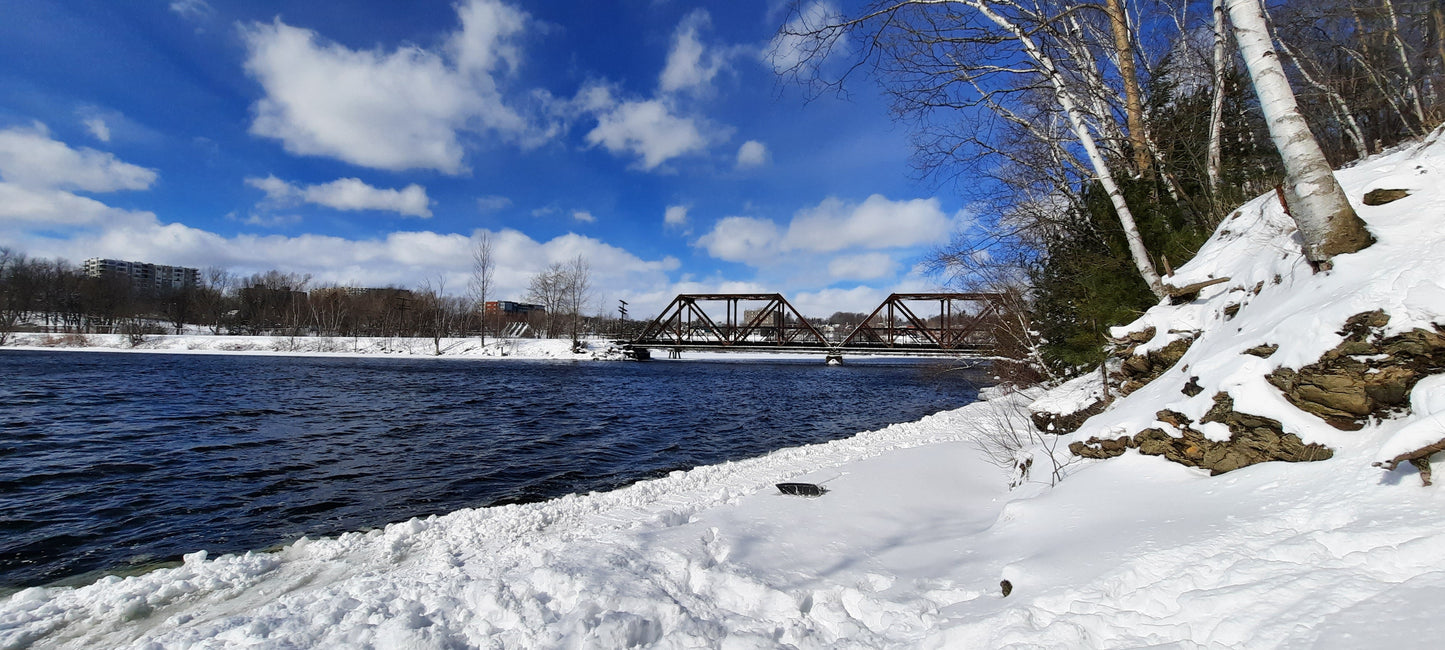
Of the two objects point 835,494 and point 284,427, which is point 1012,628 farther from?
point 284,427

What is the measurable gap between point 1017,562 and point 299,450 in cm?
1189

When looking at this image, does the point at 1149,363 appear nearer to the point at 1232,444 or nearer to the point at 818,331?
the point at 1232,444

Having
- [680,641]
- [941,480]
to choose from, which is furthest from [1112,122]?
[680,641]

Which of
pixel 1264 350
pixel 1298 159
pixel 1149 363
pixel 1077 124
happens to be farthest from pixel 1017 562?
pixel 1077 124

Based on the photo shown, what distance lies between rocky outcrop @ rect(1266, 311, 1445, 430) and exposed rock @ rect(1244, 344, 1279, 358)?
0.36 m

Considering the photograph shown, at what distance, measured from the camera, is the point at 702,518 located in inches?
225

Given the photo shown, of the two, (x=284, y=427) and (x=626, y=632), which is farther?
(x=284, y=427)

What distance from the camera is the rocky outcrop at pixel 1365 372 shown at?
10.1 ft

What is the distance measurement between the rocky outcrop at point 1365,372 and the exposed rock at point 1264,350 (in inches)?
14.3

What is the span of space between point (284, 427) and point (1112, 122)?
17.7 metres

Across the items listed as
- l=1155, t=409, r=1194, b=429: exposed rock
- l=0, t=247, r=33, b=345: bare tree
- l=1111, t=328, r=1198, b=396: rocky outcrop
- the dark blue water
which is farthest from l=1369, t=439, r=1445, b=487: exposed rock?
l=0, t=247, r=33, b=345: bare tree

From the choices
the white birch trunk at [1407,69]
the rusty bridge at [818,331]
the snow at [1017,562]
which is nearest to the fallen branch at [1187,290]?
the snow at [1017,562]

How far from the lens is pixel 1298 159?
12.6 feet

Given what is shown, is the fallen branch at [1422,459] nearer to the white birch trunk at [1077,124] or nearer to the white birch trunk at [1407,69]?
the white birch trunk at [1077,124]
